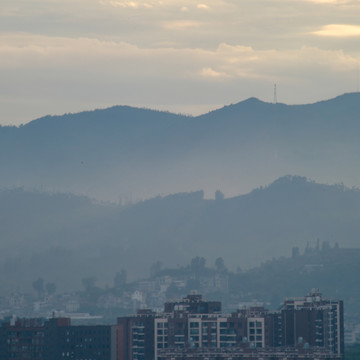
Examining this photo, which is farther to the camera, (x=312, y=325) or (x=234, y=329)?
(x=312, y=325)

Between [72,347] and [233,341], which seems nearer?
[233,341]

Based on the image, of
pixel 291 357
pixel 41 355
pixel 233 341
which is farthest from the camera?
pixel 41 355

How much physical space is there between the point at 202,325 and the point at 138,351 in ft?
28.2

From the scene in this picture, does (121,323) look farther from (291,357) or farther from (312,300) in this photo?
(291,357)

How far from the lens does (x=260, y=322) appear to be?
146375mm

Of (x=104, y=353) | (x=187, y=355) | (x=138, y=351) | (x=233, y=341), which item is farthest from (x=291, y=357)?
(x=104, y=353)

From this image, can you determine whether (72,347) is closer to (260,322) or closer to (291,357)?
(260,322)

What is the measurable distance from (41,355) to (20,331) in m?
2.98

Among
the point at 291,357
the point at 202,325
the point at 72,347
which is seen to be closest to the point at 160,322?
the point at 202,325

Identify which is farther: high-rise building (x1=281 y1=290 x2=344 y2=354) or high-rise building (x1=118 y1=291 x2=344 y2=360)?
high-rise building (x1=281 y1=290 x2=344 y2=354)

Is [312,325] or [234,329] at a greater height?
[312,325]

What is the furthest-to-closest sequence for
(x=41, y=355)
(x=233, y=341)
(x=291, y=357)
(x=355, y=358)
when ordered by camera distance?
1. (x=355, y=358)
2. (x=41, y=355)
3. (x=233, y=341)
4. (x=291, y=357)

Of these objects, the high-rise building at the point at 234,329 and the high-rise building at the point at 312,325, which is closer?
the high-rise building at the point at 234,329

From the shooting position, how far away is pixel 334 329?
156m
